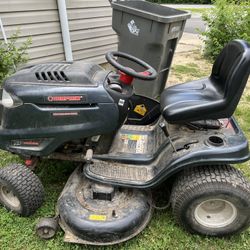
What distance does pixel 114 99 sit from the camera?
7.06 feet

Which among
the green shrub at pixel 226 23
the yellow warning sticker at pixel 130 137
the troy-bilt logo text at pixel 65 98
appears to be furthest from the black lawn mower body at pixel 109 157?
the green shrub at pixel 226 23

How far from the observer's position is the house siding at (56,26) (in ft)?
14.0

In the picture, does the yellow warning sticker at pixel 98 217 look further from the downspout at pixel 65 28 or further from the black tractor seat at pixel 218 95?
the downspout at pixel 65 28

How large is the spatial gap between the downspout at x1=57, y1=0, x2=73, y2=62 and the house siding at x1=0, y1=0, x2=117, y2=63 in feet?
0.25

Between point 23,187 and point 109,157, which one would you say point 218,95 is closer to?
point 109,157

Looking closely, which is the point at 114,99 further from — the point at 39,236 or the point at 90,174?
the point at 39,236

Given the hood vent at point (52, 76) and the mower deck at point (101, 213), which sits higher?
the hood vent at point (52, 76)

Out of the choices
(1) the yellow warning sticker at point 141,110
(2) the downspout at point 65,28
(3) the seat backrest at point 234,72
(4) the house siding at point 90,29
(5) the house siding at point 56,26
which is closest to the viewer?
(3) the seat backrest at point 234,72

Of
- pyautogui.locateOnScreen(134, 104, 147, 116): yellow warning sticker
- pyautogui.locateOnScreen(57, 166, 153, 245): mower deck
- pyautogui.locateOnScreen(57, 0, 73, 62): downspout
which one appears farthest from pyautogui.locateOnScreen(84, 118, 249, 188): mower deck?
pyautogui.locateOnScreen(57, 0, 73, 62): downspout

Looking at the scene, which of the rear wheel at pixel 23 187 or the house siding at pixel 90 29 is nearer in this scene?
the rear wheel at pixel 23 187

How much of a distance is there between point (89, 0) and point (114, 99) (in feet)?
11.9

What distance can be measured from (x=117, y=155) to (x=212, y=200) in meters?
0.78

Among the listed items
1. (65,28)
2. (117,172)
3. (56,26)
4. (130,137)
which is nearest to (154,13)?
(65,28)

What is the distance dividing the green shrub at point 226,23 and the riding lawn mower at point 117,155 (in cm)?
436
